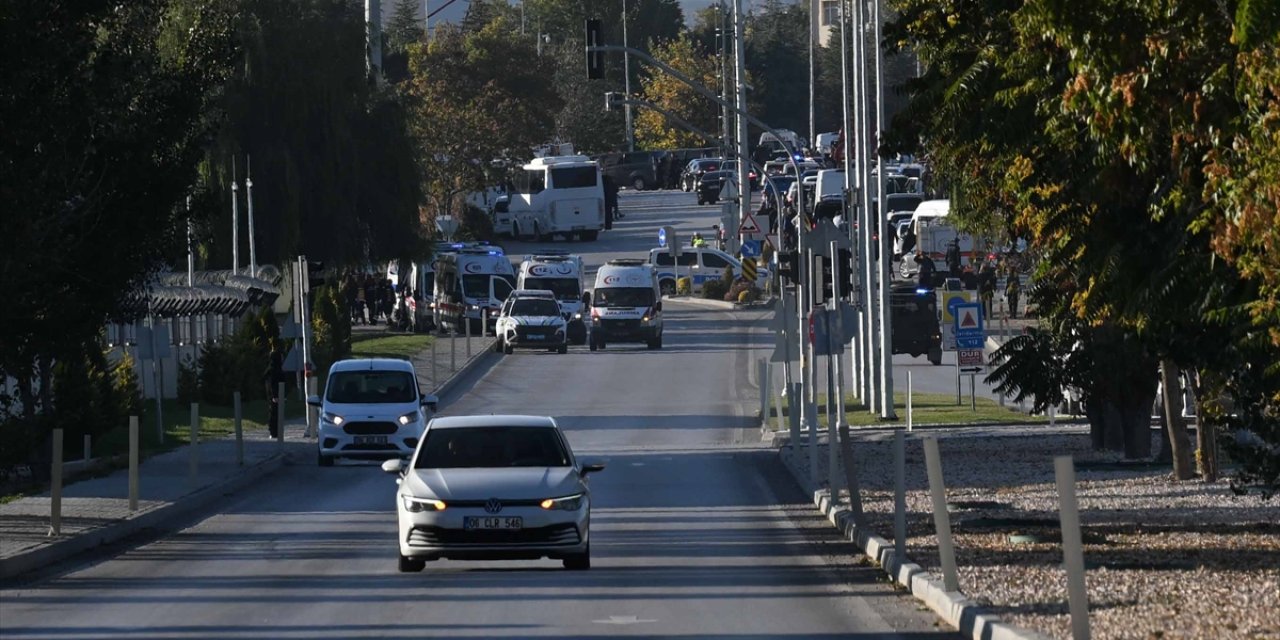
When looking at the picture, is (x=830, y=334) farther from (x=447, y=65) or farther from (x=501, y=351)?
(x=447, y=65)

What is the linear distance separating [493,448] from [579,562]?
1390 millimetres

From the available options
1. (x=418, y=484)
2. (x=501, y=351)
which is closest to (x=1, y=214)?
(x=418, y=484)

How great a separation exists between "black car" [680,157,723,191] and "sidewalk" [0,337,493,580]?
79.7 m

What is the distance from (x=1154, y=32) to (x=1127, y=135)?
682 millimetres

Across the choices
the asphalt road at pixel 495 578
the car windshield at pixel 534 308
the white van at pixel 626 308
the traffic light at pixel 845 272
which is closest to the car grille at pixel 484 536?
the asphalt road at pixel 495 578

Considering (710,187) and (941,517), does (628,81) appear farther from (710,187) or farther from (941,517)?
(941,517)

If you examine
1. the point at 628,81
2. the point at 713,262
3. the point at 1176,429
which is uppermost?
the point at 628,81

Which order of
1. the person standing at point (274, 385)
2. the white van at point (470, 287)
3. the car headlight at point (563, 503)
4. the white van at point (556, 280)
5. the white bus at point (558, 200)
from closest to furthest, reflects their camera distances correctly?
the car headlight at point (563, 503), the person standing at point (274, 385), the white van at point (556, 280), the white van at point (470, 287), the white bus at point (558, 200)

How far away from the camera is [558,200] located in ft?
315

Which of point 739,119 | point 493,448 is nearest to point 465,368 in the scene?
point 739,119

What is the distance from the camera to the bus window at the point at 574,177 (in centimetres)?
9281

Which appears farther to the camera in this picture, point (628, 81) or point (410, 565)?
point (628, 81)

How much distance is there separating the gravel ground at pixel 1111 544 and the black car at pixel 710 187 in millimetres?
81411

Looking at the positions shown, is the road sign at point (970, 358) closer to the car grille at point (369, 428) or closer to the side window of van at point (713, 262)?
the car grille at point (369, 428)
